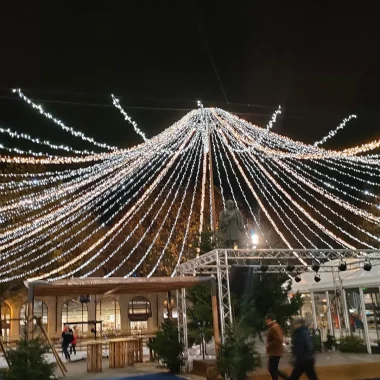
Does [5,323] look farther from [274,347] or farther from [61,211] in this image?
[274,347]

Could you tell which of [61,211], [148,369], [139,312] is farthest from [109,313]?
[148,369]

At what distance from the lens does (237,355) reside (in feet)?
30.8

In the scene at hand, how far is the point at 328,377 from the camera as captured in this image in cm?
1028

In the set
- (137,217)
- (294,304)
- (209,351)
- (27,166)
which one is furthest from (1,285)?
(294,304)

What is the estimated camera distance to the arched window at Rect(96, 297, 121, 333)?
106 feet

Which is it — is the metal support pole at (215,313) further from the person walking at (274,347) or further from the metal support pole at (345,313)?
the metal support pole at (345,313)

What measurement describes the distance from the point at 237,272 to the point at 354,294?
420 cm

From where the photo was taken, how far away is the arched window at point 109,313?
32.3m

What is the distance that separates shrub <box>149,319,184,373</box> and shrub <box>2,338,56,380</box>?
10.7 feet

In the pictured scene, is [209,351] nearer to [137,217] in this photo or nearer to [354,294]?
[354,294]

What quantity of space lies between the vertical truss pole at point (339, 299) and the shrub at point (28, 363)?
9.45 m

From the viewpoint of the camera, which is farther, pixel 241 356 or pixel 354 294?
pixel 354 294

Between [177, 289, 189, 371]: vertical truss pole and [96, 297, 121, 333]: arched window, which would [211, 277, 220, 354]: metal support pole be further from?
[96, 297, 121, 333]: arched window

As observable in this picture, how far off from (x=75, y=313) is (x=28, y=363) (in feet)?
75.8
